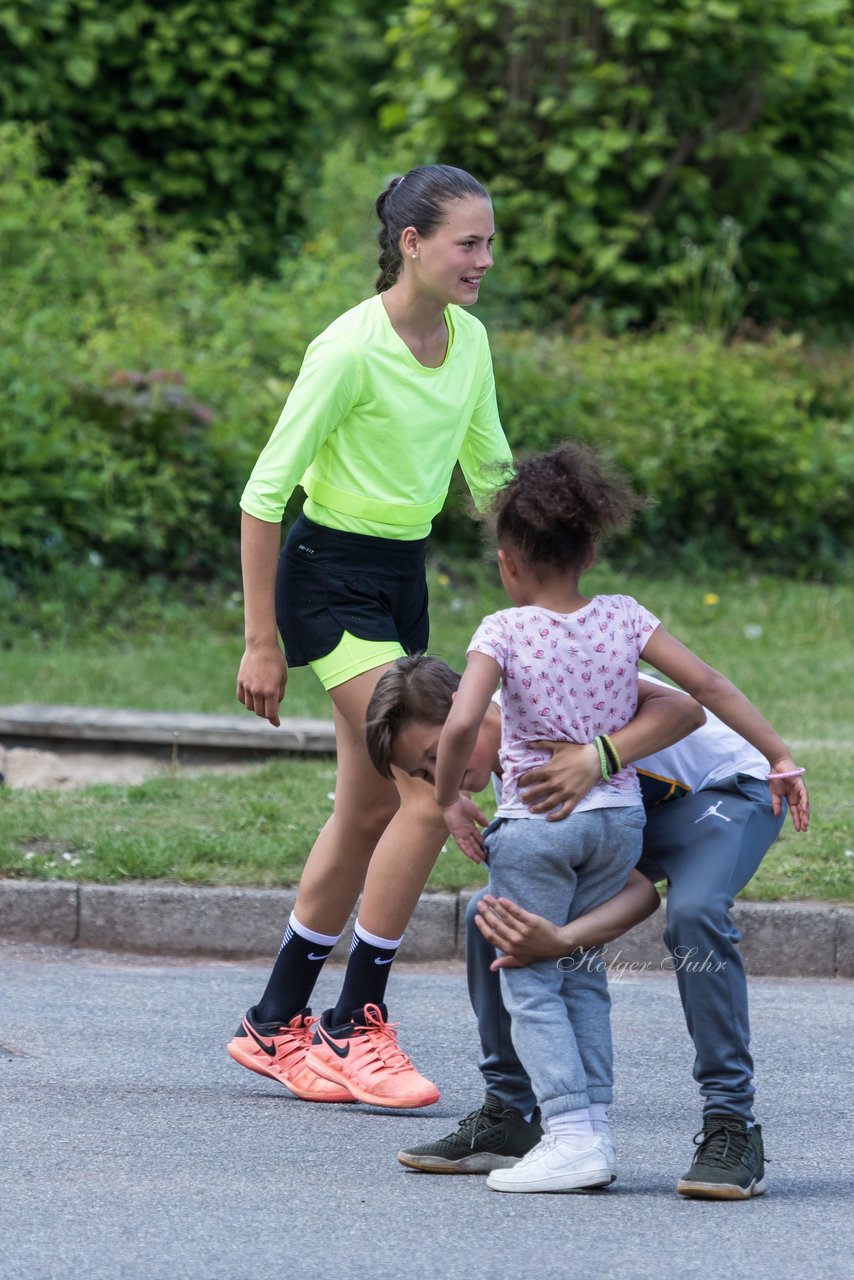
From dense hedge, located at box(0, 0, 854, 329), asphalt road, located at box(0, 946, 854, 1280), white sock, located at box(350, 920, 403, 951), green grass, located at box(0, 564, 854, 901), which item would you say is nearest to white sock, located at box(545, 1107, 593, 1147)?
asphalt road, located at box(0, 946, 854, 1280)

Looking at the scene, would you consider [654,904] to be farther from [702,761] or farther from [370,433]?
[370,433]

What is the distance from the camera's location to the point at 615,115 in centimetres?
1380

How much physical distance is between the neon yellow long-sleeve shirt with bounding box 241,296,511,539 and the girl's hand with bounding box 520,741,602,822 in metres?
0.69

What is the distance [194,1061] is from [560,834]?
1497 millimetres

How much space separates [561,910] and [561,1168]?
0.47 metres

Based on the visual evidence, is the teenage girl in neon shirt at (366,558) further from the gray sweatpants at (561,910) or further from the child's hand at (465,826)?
the gray sweatpants at (561,910)

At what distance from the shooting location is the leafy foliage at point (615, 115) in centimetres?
1365

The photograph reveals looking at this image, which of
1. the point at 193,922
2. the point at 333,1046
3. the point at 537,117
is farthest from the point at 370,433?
the point at 537,117

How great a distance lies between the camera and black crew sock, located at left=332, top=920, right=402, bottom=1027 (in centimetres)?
395

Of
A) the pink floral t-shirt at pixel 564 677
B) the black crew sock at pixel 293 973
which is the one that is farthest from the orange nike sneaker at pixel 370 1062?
the pink floral t-shirt at pixel 564 677

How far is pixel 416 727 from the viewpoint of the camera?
349 centimetres

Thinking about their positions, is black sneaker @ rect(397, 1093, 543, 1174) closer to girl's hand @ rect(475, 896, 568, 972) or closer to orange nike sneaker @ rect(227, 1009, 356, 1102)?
girl's hand @ rect(475, 896, 568, 972)

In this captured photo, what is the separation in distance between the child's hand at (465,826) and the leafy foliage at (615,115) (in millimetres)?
10247

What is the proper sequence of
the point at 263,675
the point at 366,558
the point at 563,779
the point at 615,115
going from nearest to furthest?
the point at 563,779 → the point at 263,675 → the point at 366,558 → the point at 615,115
